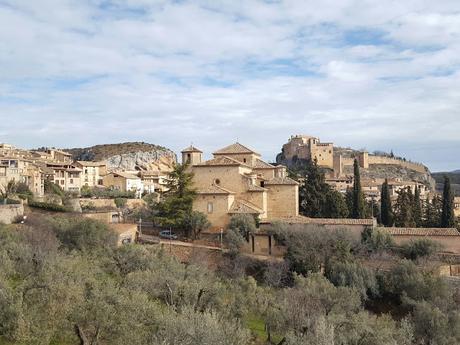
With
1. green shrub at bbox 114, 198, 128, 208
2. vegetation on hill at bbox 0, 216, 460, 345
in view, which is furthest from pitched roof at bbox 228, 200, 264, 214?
green shrub at bbox 114, 198, 128, 208

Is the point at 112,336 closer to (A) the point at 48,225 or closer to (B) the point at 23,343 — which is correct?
(B) the point at 23,343

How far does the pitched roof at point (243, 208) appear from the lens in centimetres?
2869

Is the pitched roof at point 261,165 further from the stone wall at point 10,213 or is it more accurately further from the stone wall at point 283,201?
the stone wall at point 10,213

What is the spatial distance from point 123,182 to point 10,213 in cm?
3123

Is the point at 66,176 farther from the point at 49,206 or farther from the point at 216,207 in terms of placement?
the point at 216,207

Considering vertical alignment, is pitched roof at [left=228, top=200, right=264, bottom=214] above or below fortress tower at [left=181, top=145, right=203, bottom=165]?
below

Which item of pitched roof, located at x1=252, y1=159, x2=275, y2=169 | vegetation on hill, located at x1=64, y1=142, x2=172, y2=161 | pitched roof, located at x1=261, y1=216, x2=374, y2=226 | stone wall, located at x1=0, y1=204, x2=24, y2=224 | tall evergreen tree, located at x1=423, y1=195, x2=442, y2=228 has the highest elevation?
vegetation on hill, located at x1=64, y1=142, x2=172, y2=161

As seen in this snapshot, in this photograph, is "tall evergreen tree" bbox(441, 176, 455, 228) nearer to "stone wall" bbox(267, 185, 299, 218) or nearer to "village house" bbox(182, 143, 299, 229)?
"village house" bbox(182, 143, 299, 229)

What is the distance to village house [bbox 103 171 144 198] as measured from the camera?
61.5 metres

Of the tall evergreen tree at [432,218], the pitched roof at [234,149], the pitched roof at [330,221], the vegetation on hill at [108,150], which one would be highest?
the vegetation on hill at [108,150]

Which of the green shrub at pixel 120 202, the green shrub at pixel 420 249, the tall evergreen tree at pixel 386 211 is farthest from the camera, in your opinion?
the green shrub at pixel 120 202

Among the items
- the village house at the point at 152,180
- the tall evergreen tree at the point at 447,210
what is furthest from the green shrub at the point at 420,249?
the village house at the point at 152,180

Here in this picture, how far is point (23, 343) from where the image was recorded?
11664 mm

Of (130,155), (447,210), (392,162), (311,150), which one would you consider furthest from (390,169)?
(447,210)
